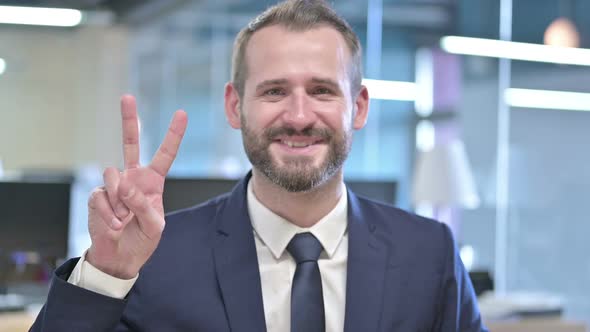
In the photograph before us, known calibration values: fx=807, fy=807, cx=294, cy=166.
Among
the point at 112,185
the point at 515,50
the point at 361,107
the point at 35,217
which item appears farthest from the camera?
the point at 515,50

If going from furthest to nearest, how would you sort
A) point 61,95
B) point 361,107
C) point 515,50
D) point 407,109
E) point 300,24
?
point 61,95
point 407,109
point 515,50
point 361,107
point 300,24

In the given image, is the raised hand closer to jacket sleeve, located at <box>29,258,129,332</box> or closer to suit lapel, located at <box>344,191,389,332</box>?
jacket sleeve, located at <box>29,258,129,332</box>

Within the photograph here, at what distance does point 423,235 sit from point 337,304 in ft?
0.79

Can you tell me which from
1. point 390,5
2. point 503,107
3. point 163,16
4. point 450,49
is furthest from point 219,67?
point 503,107

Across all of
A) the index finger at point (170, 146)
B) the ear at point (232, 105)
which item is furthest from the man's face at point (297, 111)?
the index finger at point (170, 146)

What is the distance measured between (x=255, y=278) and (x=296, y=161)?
24 centimetres

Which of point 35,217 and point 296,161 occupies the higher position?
point 296,161

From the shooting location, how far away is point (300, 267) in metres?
1.62

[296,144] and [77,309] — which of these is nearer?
[77,309]

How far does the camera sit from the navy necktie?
1.56m

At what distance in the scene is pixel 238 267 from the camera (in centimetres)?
160

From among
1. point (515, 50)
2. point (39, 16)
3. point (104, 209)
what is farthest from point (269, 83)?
point (39, 16)

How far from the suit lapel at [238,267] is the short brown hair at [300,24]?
26 centimetres

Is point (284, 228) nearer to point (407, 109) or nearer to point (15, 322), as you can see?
point (15, 322)
